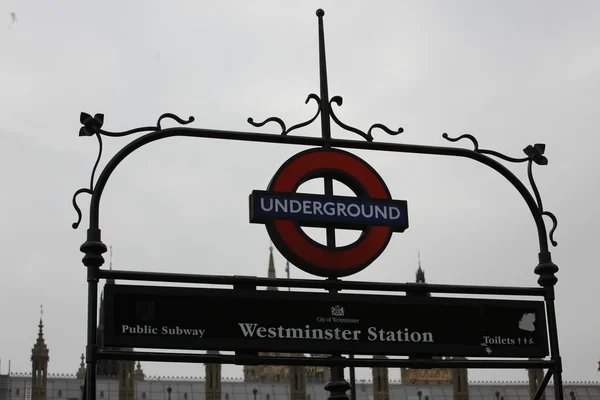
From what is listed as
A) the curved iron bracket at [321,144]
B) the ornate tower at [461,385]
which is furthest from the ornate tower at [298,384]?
the curved iron bracket at [321,144]

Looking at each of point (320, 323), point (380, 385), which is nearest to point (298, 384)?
point (380, 385)

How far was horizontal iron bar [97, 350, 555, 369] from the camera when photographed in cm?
1462

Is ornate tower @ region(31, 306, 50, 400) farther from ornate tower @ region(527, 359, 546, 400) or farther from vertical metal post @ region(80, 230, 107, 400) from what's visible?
vertical metal post @ region(80, 230, 107, 400)

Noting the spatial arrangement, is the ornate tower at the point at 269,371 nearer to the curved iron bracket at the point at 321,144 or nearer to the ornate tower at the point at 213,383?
the ornate tower at the point at 213,383

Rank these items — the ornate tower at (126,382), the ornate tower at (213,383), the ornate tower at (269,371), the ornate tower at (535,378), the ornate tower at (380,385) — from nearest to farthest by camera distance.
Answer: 1. the ornate tower at (535,378)
2. the ornate tower at (126,382)
3. the ornate tower at (213,383)
4. the ornate tower at (380,385)
5. the ornate tower at (269,371)

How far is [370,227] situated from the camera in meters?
16.3

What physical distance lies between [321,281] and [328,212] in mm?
994

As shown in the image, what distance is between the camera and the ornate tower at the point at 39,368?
109344 mm

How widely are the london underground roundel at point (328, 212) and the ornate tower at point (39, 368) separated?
97335 mm

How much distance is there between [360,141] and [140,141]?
10.9 ft

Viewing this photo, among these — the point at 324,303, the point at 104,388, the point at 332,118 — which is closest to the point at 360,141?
the point at 332,118

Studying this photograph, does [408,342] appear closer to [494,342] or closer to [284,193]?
[494,342]

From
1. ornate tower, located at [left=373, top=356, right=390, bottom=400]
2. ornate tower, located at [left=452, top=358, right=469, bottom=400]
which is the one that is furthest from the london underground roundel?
ornate tower, located at [left=452, top=358, right=469, bottom=400]

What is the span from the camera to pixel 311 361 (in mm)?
15117
